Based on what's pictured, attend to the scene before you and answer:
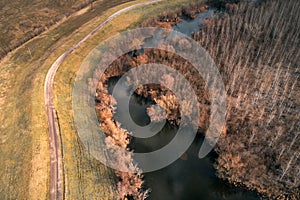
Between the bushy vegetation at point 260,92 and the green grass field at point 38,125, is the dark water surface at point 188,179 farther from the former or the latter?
the green grass field at point 38,125

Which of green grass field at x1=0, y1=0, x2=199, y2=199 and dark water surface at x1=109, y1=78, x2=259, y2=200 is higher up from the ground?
A: green grass field at x1=0, y1=0, x2=199, y2=199

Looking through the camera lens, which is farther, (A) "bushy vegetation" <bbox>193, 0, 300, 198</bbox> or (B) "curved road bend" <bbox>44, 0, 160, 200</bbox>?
(A) "bushy vegetation" <bbox>193, 0, 300, 198</bbox>

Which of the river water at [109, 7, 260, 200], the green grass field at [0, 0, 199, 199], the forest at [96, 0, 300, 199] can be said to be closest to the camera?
the green grass field at [0, 0, 199, 199]

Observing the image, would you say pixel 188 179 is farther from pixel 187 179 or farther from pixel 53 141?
pixel 53 141

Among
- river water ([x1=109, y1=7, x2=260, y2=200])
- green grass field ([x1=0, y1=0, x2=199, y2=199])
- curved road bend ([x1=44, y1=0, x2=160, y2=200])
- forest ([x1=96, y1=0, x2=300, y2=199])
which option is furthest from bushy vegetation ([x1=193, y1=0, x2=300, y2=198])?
curved road bend ([x1=44, y1=0, x2=160, y2=200])

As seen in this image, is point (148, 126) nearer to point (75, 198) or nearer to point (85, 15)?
A: point (75, 198)

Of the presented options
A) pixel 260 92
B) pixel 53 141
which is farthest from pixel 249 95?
pixel 53 141

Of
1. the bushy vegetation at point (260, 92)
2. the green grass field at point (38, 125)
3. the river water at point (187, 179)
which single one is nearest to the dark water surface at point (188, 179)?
the river water at point (187, 179)

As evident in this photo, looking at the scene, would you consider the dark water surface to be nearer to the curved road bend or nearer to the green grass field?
the green grass field
